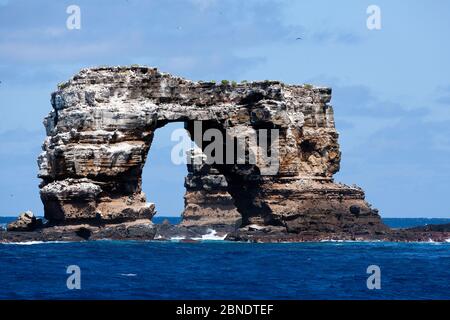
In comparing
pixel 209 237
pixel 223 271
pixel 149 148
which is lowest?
pixel 223 271

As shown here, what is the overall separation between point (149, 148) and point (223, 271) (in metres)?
24.7

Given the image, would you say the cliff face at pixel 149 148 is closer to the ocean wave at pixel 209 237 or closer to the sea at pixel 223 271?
the sea at pixel 223 271

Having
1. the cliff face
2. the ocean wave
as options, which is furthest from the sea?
the ocean wave

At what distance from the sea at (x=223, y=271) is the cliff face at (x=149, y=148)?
2665 millimetres

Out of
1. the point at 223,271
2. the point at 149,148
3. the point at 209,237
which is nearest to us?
the point at 223,271

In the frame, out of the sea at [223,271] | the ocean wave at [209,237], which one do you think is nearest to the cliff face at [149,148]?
Answer: the sea at [223,271]

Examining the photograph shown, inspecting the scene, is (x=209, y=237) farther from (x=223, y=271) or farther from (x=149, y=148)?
(x=223, y=271)

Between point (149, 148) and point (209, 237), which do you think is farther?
point (209, 237)

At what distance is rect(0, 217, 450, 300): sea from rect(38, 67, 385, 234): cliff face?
2.67m

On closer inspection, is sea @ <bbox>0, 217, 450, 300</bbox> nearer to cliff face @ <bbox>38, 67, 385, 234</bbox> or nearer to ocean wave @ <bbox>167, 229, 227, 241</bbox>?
cliff face @ <bbox>38, 67, 385, 234</bbox>

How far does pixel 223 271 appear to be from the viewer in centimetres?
6588

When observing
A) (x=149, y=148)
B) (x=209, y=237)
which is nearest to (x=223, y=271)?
(x=149, y=148)
